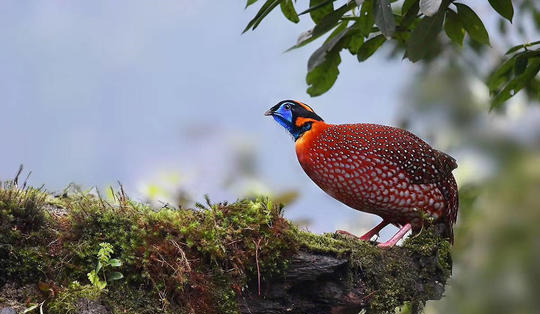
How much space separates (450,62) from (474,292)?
2126 mm

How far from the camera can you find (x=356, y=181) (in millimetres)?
4023

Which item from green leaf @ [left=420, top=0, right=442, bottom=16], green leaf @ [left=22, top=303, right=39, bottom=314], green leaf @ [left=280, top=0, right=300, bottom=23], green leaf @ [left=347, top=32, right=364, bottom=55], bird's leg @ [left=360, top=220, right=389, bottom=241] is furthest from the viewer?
green leaf @ [left=347, top=32, right=364, bottom=55]

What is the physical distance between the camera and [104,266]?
10.5 ft

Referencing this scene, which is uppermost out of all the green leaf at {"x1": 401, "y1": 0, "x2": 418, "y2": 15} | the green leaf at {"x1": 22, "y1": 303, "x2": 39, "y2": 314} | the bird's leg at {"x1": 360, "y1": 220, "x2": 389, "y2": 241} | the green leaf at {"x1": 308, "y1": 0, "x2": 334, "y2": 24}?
the green leaf at {"x1": 308, "y1": 0, "x2": 334, "y2": 24}

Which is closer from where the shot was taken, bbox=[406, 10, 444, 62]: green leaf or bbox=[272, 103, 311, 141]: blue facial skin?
bbox=[406, 10, 444, 62]: green leaf

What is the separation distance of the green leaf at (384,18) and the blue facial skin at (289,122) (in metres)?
0.92

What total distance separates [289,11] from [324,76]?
1.51ft

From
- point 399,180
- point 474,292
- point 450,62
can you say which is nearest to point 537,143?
point 450,62

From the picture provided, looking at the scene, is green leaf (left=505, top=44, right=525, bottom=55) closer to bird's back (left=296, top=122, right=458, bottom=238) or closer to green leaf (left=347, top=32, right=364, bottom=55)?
bird's back (left=296, top=122, right=458, bottom=238)

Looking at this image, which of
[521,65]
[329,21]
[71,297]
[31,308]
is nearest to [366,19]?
[329,21]

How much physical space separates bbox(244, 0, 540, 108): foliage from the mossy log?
39.3 inches

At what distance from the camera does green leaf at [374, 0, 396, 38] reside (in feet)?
11.3

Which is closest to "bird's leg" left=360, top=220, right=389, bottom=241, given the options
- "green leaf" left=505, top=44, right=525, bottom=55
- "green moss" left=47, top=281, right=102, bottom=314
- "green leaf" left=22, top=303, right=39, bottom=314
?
"green leaf" left=505, top=44, right=525, bottom=55

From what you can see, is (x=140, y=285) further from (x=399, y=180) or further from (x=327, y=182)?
(x=399, y=180)
